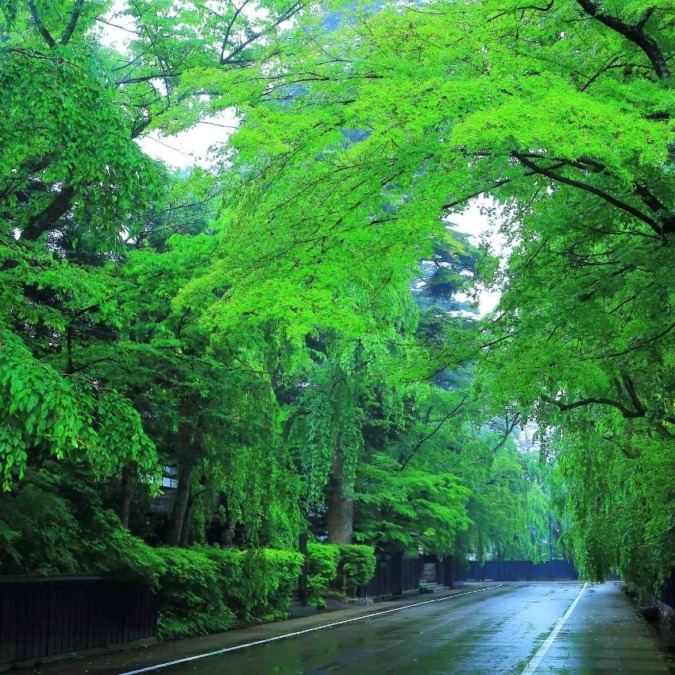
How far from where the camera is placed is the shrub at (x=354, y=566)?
30875 mm

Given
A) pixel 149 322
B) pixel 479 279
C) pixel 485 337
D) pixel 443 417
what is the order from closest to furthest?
1. pixel 485 337
2. pixel 479 279
3. pixel 149 322
4. pixel 443 417

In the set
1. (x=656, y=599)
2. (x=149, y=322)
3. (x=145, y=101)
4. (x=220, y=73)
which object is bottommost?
(x=656, y=599)

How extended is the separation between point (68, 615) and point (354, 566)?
1780 cm

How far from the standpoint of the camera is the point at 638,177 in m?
9.30

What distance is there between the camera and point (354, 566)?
31109 mm

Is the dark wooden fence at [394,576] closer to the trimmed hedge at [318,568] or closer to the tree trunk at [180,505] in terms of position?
the trimmed hedge at [318,568]

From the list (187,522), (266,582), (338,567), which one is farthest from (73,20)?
(338,567)

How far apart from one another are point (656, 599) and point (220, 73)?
23.8 meters

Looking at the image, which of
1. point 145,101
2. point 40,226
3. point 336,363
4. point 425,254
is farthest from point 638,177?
point 336,363

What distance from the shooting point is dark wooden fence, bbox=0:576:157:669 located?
13.0 metres

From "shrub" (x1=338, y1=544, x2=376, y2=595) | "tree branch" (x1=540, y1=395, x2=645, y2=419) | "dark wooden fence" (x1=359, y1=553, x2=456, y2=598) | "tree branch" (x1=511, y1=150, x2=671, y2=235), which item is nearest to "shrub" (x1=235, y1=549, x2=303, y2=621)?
"shrub" (x1=338, y1=544, x2=376, y2=595)

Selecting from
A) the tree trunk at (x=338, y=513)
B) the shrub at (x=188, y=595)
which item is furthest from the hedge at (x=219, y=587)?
the tree trunk at (x=338, y=513)

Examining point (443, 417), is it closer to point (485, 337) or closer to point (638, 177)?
point (485, 337)

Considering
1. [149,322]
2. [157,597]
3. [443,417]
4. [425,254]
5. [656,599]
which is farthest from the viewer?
[443,417]
